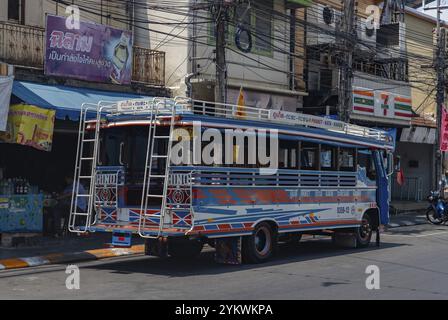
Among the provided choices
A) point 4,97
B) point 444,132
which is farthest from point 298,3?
point 4,97

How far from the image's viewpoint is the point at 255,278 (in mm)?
11055

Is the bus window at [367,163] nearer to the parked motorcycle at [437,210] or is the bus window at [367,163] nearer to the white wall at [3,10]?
the parked motorcycle at [437,210]

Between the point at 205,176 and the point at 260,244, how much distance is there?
2419 millimetres

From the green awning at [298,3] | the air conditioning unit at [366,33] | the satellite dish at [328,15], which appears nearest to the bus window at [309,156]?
the green awning at [298,3]

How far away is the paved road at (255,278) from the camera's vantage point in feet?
31.3

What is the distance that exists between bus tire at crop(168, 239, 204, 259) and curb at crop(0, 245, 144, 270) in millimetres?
1471

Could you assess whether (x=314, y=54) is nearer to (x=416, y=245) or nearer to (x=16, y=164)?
(x=416, y=245)

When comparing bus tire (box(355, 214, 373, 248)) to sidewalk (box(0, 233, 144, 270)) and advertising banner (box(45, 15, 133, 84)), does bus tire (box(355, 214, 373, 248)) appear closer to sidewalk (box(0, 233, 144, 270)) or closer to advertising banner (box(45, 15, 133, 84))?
sidewalk (box(0, 233, 144, 270))

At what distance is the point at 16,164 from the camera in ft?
55.5

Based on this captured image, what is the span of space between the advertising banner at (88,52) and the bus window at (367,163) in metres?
7.08

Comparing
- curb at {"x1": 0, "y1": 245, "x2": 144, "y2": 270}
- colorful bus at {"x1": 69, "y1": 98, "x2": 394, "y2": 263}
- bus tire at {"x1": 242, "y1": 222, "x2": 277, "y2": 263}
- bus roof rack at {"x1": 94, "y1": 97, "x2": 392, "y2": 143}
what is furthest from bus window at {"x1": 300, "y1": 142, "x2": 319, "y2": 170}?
curb at {"x1": 0, "y1": 245, "x2": 144, "y2": 270}

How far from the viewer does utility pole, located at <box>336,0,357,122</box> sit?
20859 millimetres

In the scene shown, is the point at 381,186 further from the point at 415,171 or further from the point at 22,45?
the point at 415,171

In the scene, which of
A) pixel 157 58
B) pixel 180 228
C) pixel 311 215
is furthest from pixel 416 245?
pixel 157 58
